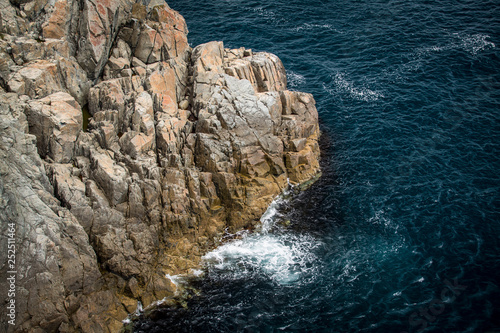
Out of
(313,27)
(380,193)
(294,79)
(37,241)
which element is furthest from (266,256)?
(313,27)

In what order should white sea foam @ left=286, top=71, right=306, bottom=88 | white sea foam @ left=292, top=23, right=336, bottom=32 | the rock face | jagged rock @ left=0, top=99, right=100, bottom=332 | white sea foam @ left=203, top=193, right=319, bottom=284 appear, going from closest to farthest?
1. jagged rock @ left=0, top=99, right=100, bottom=332
2. the rock face
3. white sea foam @ left=203, top=193, right=319, bottom=284
4. white sea foam @ left=286, top=71, right=306, bottom=88
5. white sea foam @ left=292, top=23, right=336, bottom=32

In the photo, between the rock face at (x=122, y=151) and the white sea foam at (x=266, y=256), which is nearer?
the rock face at (x=122, y=151)

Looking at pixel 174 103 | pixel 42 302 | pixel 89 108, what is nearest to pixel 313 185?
pixel 174 103

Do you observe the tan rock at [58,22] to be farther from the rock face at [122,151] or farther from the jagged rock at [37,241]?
the jagged rock at [37,241]

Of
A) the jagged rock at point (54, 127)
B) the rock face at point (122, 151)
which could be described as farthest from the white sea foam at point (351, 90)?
the jagged rock at point (54, 127)

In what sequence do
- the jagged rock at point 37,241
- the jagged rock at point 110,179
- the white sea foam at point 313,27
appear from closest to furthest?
the jagged rock at point 37,241, the jagged rock at point 110,179, the white sea foam at point 313,27

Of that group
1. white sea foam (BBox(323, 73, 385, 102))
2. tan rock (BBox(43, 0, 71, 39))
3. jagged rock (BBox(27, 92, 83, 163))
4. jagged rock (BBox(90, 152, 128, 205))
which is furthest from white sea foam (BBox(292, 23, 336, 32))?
jagged rock (BBox(90, 152, 128, 205))

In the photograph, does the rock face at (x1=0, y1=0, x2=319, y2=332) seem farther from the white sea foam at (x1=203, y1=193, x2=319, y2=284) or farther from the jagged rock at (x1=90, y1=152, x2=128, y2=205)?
the white sea foam at (x1=203, y1=193, x2=319, y2=284)
